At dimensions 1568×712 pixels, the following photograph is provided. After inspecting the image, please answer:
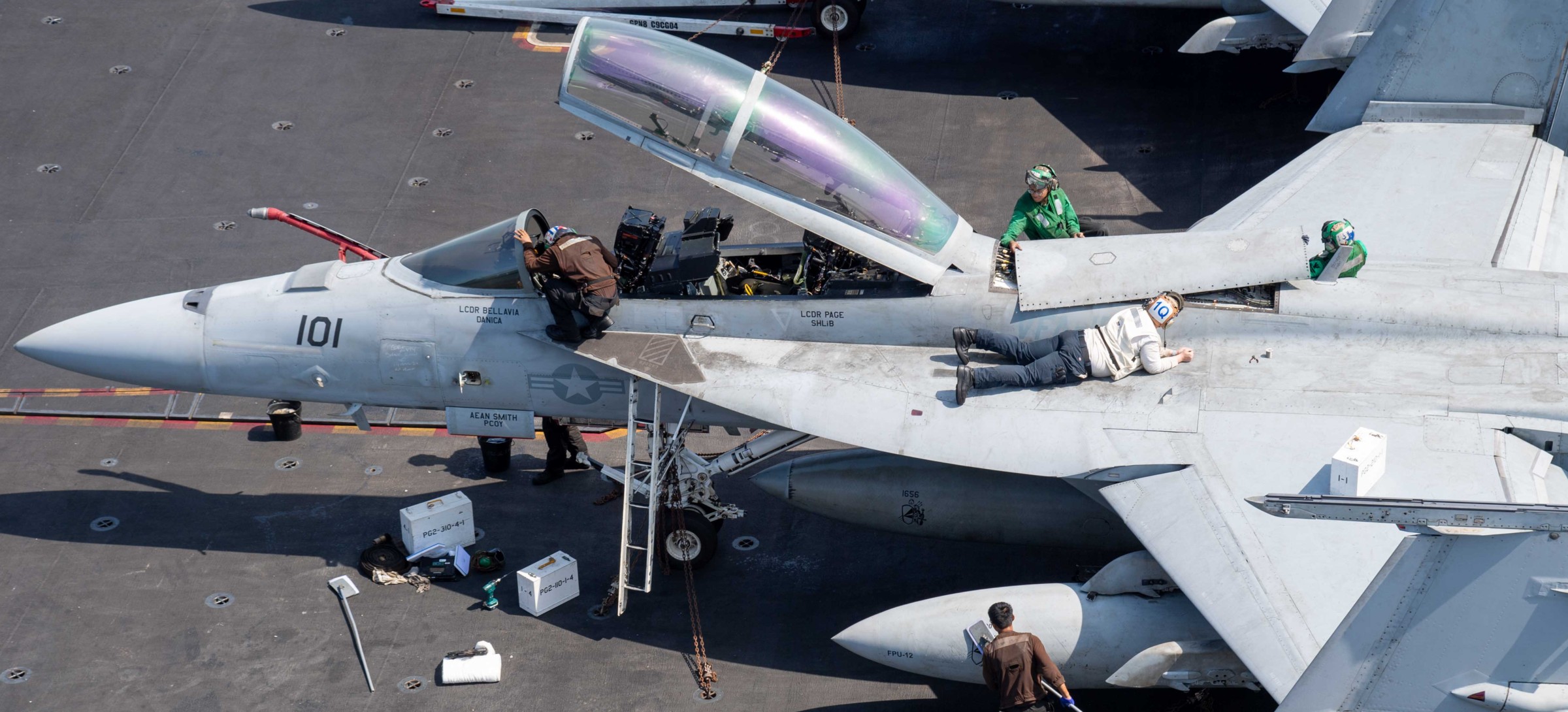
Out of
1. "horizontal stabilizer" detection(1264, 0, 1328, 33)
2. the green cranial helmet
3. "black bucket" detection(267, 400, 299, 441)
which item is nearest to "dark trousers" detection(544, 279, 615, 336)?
"black bucket" detection(267, 400, 299, 441)

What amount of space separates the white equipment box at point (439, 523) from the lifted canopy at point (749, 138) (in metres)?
3.99

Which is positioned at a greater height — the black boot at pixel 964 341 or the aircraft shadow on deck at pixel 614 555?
the black boot at pixel 964 341

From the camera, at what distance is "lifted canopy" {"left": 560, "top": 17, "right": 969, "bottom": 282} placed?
38.7ft

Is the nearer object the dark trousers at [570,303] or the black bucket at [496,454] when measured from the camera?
the dark trousers at [570,303]

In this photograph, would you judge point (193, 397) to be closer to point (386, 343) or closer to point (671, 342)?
point (386, 343)

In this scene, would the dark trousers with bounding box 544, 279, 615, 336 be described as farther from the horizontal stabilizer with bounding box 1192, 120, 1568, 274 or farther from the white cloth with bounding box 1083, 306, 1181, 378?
the horizontal stabilizer with bounding box 1192, 120, 1568, 274

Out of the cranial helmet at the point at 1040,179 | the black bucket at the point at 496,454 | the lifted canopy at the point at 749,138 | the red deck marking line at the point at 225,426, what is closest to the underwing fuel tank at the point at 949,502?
the lifted canopy at the point at 749,138

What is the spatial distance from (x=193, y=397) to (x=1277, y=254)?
37.0ft

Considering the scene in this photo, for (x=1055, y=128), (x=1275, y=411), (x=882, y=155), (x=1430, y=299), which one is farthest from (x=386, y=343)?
(x=1055, y=128)

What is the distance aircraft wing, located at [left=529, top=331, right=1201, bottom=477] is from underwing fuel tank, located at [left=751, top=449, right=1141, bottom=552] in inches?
27.3

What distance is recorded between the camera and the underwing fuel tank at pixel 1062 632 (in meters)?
10.8

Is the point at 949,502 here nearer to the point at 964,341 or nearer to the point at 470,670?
the point at 964,341

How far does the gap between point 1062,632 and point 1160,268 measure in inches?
121

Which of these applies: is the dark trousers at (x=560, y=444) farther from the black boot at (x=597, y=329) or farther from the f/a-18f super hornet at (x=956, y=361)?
the black boot at (x=597, y=329)
